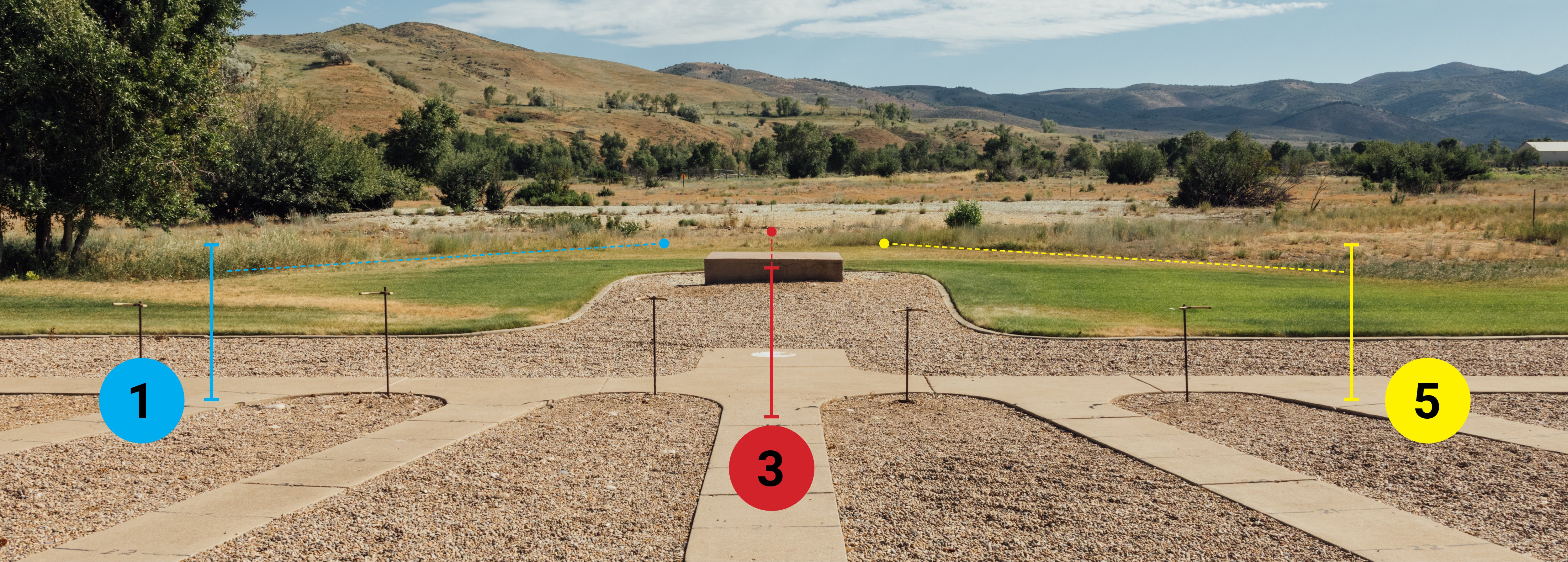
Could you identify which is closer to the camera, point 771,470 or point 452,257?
point 771,470

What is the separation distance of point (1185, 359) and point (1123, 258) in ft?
56.7

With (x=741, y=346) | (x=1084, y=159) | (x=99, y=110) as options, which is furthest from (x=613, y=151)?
(x=741, y=346)

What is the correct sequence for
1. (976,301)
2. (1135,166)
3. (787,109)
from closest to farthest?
(976,301)
(1135,166)
(787,109)

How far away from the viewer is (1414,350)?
1212 cm

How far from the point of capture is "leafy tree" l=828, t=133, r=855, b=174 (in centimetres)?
9994

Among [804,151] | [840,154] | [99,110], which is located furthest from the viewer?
[840,154]

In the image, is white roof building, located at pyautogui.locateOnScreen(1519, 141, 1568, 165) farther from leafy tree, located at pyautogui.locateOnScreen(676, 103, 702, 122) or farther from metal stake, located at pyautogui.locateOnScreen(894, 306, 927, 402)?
metal stake, located at pyautogui.locateOnScreen(894, 306, 927, 402)

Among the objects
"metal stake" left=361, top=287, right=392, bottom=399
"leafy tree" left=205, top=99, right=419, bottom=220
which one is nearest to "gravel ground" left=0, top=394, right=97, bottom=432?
"metal stake" left=361, top=287, right=392, bottom=399

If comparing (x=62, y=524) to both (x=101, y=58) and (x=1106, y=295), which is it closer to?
(x=1106, y=295)

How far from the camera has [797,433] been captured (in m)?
7.99

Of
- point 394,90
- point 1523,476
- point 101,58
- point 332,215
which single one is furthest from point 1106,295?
point 394,90

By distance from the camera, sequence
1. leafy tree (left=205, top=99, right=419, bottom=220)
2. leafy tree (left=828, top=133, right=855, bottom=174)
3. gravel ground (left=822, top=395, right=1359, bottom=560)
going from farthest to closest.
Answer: leafy tree (left=828, top=133, right=855, bottom=174) → leafy tree (left=205, top=99, right=419, bottom=220) → gravel ground (left=822, top=395, right=1359, bottom=560)

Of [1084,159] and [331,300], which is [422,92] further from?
[331,300]

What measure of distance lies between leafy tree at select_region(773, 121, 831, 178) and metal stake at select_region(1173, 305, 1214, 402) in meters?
83.2
